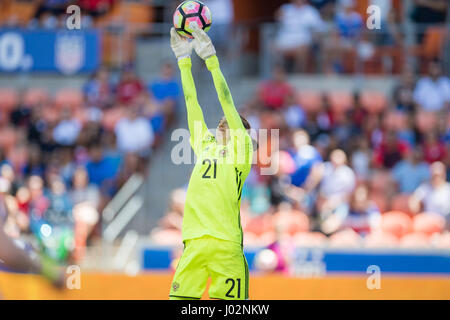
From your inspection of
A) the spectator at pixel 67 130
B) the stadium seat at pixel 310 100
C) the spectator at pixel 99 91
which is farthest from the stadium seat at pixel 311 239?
the spectator at pixel 99 91

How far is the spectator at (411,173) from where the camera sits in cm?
1288

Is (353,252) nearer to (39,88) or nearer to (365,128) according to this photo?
(365,128)

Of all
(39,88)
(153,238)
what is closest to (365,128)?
(153,238)

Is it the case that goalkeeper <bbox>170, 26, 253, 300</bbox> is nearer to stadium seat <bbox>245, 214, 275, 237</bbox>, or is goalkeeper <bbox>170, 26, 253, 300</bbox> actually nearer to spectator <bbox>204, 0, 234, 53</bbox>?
stadium seat <bbox>245, 214, 275, 237</bbox>

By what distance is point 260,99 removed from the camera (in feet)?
48.1

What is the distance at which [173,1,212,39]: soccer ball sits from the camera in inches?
288

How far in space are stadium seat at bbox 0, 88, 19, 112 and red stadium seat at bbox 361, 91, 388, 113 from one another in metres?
6.32

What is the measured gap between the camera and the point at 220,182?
7129 mm

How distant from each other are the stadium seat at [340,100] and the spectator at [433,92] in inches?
42.7

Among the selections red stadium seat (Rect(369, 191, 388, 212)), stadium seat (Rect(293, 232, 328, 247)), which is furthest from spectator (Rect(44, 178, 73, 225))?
red stadium seat (Rect(369, 191, 388, 212))

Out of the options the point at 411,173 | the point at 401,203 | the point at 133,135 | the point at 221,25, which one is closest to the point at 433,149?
the point at 411,173

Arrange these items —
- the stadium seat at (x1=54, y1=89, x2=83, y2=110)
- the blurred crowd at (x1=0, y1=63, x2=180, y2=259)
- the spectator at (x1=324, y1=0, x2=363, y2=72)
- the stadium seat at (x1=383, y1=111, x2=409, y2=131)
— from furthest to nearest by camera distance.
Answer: the stadium seat at (x1=54, y1=89, x2=83, y2=110) → the spectator at (x1=324, y1=0, x2=363, y2=72) → the stadium seat at (x1=383, y1=111, x2=409, y2=131) → the blurred crowd at (x1=0, y1=63, x2=180, y2=259)

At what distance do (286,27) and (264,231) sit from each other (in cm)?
466
